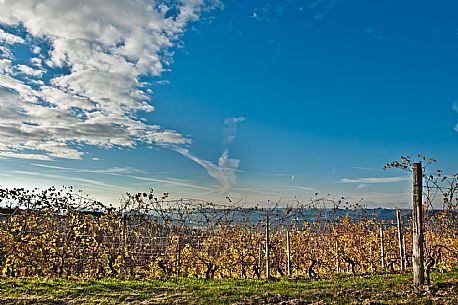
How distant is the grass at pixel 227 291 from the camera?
6.92m

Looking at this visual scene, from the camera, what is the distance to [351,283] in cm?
877

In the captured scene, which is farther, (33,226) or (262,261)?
(262,261)

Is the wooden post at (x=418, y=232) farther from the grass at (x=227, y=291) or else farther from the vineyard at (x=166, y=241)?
the vineyard at (x=166, y=241)

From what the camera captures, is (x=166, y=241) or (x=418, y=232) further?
(x=166, y=241)

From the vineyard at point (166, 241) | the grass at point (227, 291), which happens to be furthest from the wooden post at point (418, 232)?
the vineyard at point (166, 241)

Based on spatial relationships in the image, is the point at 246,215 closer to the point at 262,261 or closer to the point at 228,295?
the point at 262,261

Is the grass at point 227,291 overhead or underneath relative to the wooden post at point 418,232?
underneath

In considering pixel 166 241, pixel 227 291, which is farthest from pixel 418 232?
pixel 166 241

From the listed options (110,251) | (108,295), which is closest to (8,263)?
(110,251)

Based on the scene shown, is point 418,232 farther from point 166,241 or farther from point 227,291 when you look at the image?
point 166,241

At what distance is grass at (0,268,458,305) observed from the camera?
692 centimetres

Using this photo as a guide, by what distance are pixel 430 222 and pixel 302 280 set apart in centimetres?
585

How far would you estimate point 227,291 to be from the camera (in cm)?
809

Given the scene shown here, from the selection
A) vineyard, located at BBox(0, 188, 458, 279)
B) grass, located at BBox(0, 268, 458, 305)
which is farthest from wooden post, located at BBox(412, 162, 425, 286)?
vineyard, located at BBox(0, 188, 458, 279)
